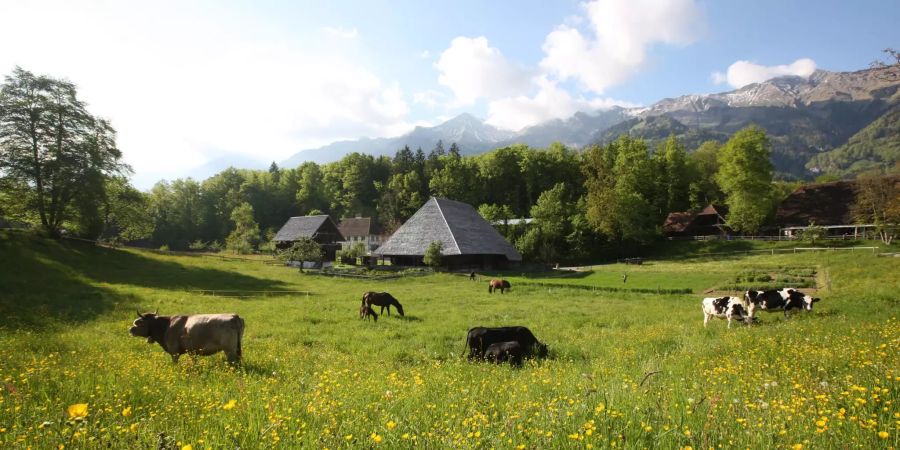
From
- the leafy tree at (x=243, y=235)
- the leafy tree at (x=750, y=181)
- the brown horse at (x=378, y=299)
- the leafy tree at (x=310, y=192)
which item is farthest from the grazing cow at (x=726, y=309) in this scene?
the leafy tree at (x=310, y=192)

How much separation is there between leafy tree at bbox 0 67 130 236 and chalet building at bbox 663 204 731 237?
77.5 metres

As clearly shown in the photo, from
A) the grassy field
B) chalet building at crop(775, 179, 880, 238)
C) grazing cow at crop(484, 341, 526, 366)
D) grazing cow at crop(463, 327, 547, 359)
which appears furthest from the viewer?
chalet building at crop(775, 179, 880, 238)

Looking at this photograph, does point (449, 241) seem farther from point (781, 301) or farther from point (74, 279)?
point (781, 301)

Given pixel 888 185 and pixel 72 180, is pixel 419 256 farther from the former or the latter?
pixel 888 185

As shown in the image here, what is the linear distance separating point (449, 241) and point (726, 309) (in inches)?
1444

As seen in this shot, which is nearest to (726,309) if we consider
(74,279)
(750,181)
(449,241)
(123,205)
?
(449,241)

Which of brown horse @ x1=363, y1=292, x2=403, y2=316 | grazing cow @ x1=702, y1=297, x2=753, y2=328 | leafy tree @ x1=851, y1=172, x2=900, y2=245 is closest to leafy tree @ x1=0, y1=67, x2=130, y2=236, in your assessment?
brown horse @ x1=363, y1=292, x2=403, y2=316

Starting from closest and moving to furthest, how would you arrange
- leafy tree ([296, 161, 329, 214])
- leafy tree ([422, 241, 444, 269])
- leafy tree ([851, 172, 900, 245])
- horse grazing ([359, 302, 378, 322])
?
horse grazing ([359, 302, 378, 322]) < leafy tree ([851, 172, 900, 245]) < leafy tree ([422, 241, 444, 269]) < leafy tree ([296, 161, 329, 214])

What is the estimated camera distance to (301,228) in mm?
77000

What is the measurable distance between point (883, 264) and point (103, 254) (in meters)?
65.5

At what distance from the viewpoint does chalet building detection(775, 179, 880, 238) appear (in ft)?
191

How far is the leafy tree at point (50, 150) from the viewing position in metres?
36.8

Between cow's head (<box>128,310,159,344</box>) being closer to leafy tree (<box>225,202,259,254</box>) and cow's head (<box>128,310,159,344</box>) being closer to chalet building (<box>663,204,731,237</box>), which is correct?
leafy tree (<box>225,202,259,254</box>)

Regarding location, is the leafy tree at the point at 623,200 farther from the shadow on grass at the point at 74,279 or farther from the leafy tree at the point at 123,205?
the leafy tree at the point at 123,205
